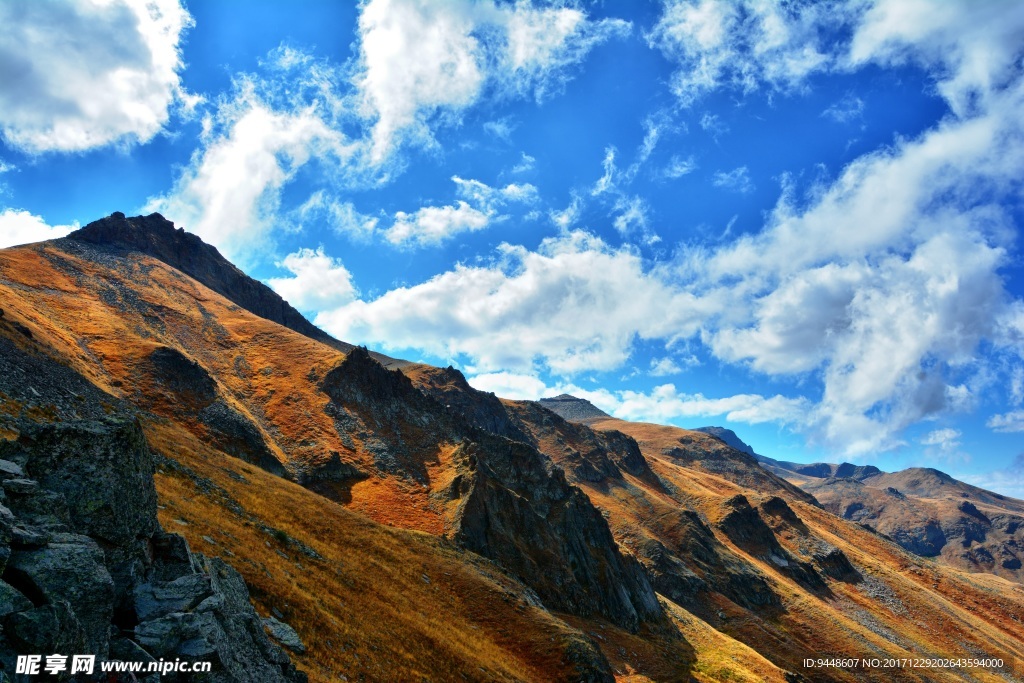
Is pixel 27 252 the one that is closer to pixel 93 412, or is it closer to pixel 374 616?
pixel 93 412

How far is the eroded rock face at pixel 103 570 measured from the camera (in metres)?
10.8

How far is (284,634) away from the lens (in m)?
22.9

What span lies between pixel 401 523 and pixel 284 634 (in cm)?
3797

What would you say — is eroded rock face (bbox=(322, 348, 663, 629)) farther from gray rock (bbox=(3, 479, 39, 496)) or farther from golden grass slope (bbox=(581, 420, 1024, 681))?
gray rock (bbox=(3, 479, 39, 496))

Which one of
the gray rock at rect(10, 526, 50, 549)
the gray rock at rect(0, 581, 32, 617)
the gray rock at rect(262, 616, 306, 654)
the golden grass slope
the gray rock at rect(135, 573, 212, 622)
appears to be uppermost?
the gray rock at rect(10, 526, 50, 549)

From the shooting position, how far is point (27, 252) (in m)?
93.1

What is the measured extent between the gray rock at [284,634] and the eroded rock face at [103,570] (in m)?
4.06

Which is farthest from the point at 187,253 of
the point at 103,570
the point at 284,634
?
the point at 103,570

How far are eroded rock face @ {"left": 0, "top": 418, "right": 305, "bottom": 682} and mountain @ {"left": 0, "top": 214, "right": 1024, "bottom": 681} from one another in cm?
17

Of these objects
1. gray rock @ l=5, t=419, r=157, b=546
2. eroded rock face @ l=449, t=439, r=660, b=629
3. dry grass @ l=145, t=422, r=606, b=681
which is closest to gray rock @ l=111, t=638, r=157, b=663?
gray rock @ l=5, t=419, r=157, b=546

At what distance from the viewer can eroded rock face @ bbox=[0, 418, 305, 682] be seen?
10836mm

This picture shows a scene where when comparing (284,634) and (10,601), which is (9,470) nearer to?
(10,601)

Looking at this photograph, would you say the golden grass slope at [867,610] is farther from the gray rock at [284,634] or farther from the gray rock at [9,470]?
the gray rock at [9,470]

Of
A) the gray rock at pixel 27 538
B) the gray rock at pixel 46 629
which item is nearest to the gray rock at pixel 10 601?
the gray rock at pixel 46 629
